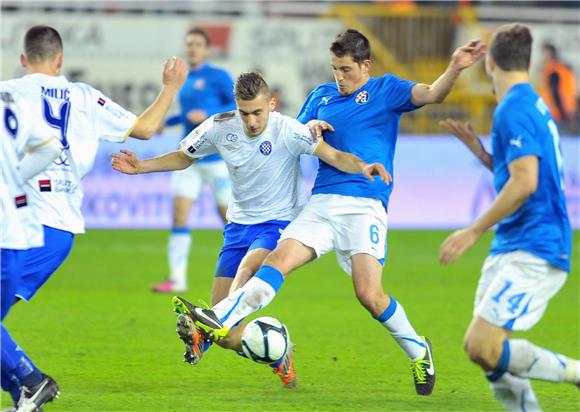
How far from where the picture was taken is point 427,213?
1778cm

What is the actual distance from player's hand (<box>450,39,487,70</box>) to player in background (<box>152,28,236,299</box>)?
17.0 ft

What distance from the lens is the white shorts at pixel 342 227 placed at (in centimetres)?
738

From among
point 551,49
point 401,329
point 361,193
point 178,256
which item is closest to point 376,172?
point 361,193

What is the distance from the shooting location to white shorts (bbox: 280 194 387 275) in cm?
738

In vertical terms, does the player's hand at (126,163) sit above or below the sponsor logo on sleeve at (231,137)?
below

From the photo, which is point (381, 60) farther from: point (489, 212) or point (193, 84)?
point (489, 212)

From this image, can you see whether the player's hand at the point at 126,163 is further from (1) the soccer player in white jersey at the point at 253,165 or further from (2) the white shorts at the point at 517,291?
(2) the white shorts at the point at 517,291

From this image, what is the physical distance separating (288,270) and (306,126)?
1.01 metres

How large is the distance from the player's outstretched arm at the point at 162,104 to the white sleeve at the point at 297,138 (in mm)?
785

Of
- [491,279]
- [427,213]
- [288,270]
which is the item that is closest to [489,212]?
[491,279]

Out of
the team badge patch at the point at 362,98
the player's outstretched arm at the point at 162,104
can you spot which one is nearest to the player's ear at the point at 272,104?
the team badge patch at the point at 362,98

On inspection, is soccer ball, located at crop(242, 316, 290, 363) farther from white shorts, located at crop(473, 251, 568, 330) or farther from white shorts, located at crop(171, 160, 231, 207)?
white shorts, located at crop(171, 160, 231, 207)

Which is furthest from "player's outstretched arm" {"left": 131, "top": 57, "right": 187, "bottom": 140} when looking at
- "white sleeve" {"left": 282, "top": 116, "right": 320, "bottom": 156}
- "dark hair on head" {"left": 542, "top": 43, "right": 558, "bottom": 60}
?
"dark hair on head" {"left": 542, "top": 43, "right": 558, "bottom": 60}

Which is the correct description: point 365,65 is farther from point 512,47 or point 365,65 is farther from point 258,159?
point 512,47
